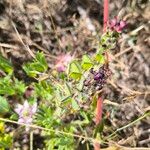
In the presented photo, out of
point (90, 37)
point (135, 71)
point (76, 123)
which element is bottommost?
point (76, 123)

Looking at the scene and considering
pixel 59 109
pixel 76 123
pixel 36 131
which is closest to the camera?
pixel 59 109

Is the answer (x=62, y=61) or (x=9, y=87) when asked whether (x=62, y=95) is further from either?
(x=62, y=61)

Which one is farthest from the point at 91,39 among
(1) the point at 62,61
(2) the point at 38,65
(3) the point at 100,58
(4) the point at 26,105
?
(3) the point at 100,58

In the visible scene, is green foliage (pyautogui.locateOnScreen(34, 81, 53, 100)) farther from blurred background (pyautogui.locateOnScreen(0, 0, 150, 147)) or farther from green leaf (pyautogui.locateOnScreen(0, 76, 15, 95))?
blurred background (pyautogui.locateOnScreen(0, 0, 150, 147))

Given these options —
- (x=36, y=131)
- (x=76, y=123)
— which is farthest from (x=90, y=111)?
(x=36, y=131)

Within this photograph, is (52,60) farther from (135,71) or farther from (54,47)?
(135,71)

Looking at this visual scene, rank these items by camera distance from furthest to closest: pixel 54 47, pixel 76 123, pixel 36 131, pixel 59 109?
pixel 54 47
pixel 36 131
pixel 76 123
pixel 59 109

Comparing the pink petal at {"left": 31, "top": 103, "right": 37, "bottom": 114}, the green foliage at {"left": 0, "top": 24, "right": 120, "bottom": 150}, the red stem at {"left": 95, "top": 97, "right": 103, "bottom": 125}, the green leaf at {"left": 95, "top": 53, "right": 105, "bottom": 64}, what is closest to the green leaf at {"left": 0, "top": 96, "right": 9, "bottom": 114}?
the green foliage at {"left": 0, "top": 24, "right": 120, "bottom": 150}
